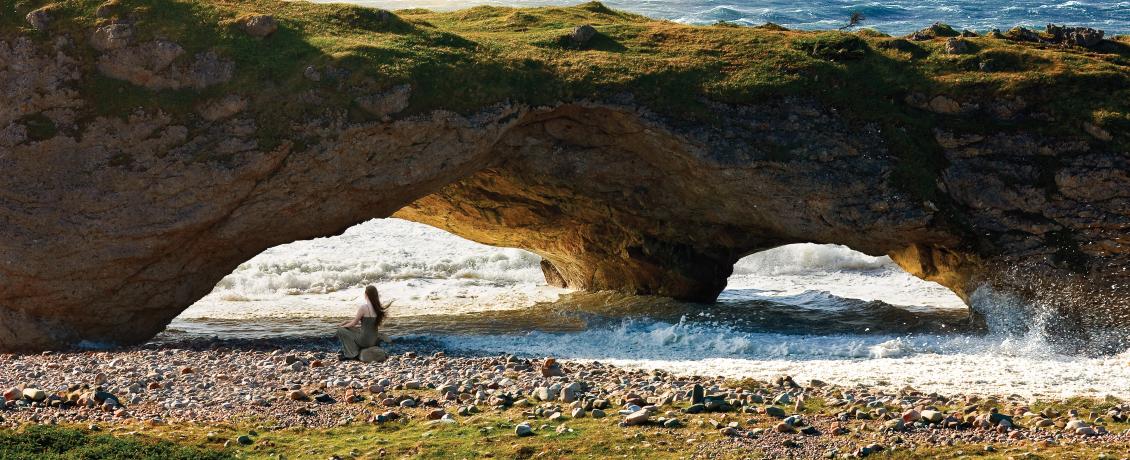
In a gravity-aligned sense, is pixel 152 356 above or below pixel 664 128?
below

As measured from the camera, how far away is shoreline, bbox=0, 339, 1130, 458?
502 inches

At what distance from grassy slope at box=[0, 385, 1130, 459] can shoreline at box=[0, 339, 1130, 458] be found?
2.3 inches

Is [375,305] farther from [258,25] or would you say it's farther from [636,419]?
[636,419]

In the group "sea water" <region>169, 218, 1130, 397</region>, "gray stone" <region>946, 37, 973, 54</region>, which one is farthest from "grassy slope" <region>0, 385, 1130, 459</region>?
"gray stone" <region>946, 37, 973, 54</region>

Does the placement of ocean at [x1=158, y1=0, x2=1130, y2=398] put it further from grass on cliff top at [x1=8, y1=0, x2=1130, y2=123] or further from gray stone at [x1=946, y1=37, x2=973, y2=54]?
gray stone at [x1=946, y1=37, x2=973, y2=54]

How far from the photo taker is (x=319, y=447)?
41.5 feet

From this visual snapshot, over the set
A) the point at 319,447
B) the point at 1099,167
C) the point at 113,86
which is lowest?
the point at 319,447

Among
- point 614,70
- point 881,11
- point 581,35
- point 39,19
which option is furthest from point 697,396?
point 881,11

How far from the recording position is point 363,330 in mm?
18766

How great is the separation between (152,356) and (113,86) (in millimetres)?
4658

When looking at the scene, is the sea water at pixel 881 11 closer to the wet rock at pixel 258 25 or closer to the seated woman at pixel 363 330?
the wet rock at pixel 258 25

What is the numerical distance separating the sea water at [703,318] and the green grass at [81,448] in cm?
781

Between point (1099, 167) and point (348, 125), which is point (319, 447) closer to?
point (348, 125)

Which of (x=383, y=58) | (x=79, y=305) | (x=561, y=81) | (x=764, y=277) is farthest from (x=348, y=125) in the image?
(x=764, y=277)
